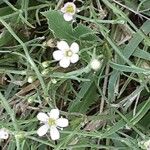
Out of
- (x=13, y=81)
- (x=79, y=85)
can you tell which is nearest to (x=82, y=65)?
(x=79, y=85)

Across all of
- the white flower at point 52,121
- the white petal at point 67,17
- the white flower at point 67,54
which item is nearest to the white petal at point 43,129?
the white flower at point 52,121

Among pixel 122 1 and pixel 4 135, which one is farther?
pixel 122 1

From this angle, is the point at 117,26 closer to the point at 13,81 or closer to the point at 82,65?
the point at 82,65

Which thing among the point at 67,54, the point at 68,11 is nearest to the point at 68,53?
the point at 67,54

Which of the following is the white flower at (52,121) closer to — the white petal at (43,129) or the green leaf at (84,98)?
the white petal at (43,129)

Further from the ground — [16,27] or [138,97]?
[16,27]

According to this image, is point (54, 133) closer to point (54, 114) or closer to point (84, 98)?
point (54, 114)
